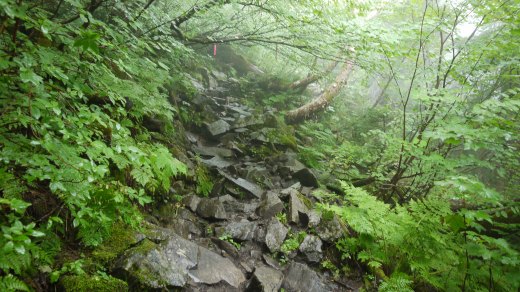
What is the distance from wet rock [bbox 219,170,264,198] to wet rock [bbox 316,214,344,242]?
1.81 metres

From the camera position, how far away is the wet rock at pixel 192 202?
5.52 m

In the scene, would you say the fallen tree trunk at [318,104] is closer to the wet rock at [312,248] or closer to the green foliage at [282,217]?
the green foliage at [282,217]

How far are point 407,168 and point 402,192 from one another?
0.72m

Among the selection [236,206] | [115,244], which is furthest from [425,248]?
[115,244]

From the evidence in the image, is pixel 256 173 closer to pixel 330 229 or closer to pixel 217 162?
pixel 217 162

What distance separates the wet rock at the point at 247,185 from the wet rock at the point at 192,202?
132 centimetres

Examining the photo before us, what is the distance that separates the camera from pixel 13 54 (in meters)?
2.38

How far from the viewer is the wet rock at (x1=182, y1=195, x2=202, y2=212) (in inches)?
217

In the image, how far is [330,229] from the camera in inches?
215

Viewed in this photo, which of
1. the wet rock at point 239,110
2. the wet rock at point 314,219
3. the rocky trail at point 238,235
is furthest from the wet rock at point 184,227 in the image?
the wet rock at point 239,110

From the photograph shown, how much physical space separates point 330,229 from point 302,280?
4.67ft

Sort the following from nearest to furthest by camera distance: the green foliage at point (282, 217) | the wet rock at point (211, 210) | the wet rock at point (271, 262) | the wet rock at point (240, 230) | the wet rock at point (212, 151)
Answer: the wet rock at point (271, 262) < the wet rock at point (240, 230) < the wet rock at point (211, 210) < the green foliage at point (282, 217) < the wet rock at point (212, 151)

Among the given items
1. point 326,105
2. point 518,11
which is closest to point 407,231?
point 518,11

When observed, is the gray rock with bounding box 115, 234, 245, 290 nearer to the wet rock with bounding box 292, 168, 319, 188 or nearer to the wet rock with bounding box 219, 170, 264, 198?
the wet rock with bounding box 219, 170, 264, 198
